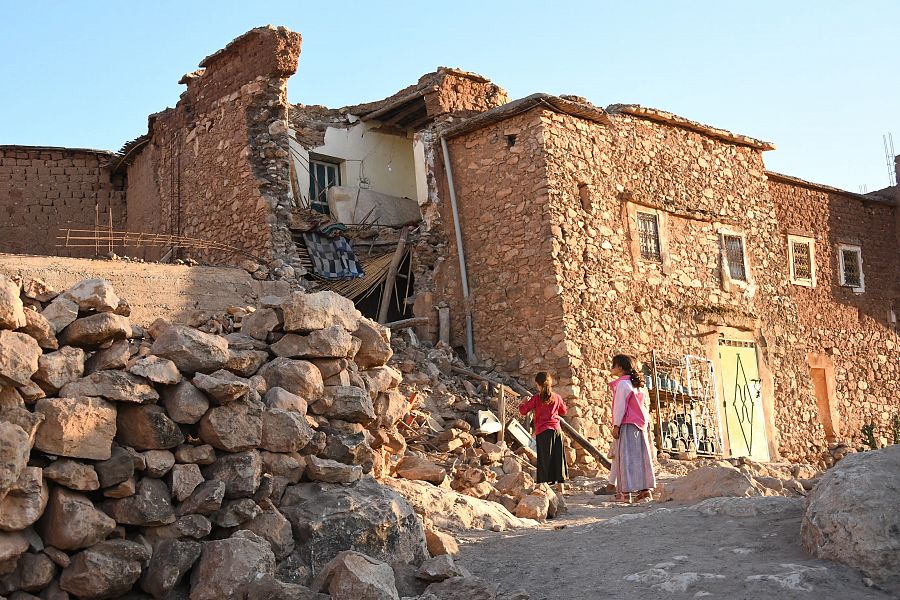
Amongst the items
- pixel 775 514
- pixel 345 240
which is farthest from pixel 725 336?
pixel 775 514

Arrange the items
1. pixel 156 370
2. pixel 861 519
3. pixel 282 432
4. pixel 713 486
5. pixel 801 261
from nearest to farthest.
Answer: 1. pixel 861 519
2. pixel 156 370
3. pixel 282 432
4. pixel 713 486
5. pixel 801 261

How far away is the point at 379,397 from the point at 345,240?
8.22m

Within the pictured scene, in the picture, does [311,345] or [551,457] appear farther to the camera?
[551,457]

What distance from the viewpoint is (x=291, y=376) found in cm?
589

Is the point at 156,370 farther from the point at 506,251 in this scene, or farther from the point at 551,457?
the point at 506,251

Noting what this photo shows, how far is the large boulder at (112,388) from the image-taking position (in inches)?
196

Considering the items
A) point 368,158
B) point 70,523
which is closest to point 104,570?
point 70,523

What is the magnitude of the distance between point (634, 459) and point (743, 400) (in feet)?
22.5

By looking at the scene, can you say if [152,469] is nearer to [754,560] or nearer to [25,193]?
[754,560]

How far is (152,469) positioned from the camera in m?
5.03

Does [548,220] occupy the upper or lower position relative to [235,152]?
lower

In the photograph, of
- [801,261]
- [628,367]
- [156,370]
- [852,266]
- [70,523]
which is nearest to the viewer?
[70,523]

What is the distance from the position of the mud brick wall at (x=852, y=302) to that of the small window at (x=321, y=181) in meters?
7.46

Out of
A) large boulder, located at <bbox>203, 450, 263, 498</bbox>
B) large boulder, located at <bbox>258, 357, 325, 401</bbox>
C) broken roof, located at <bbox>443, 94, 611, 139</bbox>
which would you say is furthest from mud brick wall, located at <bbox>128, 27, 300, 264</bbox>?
large boulder, located at <bbox>203, 450, 263, 498</bbox>
